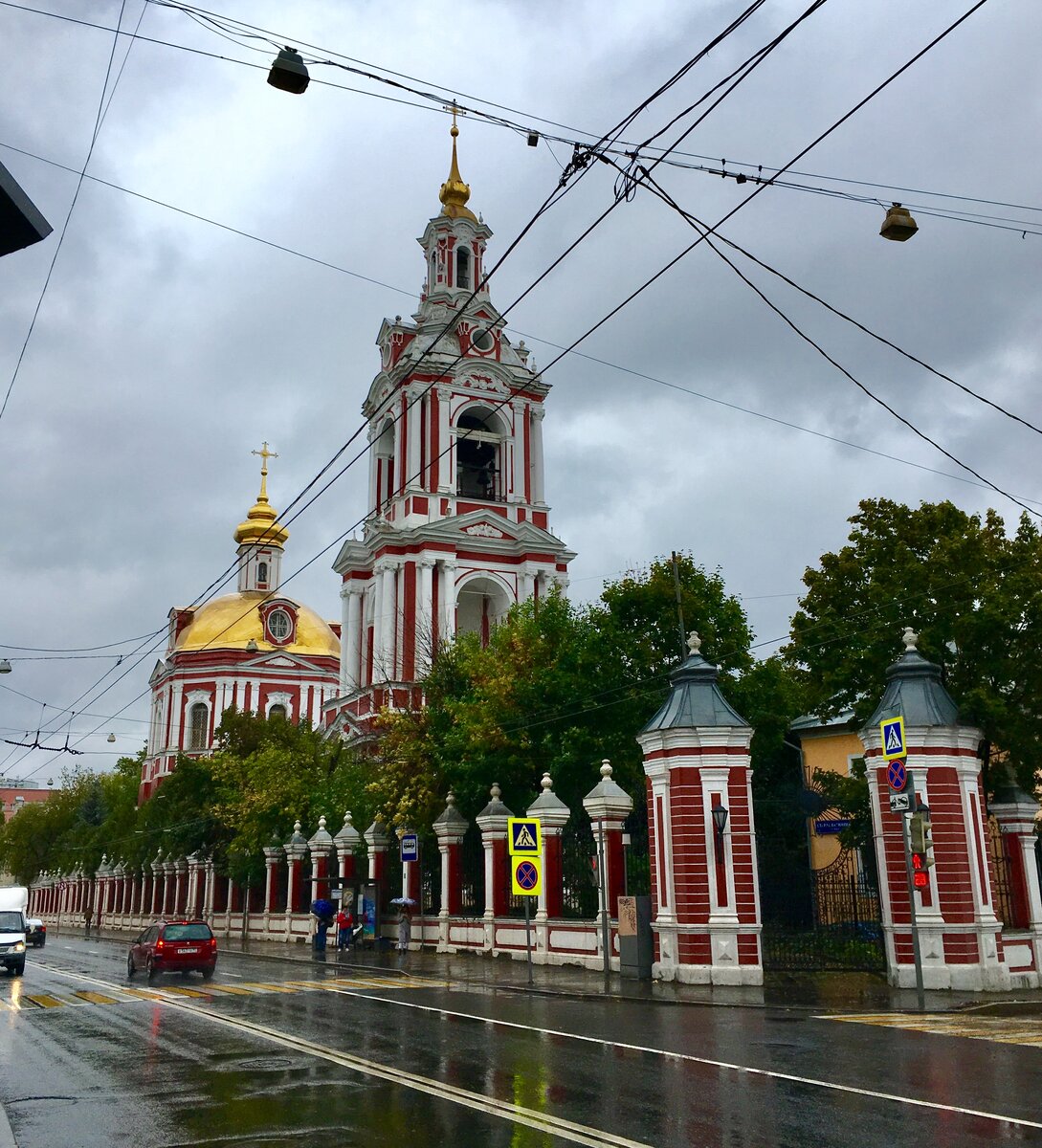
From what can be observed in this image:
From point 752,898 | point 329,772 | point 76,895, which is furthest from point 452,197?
point 76,895

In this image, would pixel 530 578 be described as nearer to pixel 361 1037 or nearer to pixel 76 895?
pixel 361 1037

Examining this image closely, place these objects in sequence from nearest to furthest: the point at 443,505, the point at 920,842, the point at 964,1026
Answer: the point at 964,1026 < the point at 920,842 < the point at 443,505

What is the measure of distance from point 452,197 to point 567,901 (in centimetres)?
4190

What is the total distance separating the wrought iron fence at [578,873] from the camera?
2652cm

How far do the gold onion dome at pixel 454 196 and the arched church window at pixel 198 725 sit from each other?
36591 mm

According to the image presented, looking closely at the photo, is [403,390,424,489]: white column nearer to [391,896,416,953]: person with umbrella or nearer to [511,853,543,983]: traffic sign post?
[391,896,416,953]: person with umbrella

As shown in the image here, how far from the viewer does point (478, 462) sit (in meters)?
54.5

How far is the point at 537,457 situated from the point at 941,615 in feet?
107

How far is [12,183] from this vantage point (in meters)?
3.95

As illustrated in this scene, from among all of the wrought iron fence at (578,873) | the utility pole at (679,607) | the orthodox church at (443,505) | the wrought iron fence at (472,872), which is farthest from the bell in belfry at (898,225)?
the orthodox church at (443,505)

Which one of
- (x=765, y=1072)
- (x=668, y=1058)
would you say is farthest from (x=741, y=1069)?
(x=668, y=1058)

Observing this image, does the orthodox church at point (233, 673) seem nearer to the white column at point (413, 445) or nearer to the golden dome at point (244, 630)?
the golden dome at point (244, 630)

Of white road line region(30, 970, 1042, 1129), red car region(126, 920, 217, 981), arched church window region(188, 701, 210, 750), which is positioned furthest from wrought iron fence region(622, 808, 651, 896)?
arched church window region(188, 701, 210, 750)

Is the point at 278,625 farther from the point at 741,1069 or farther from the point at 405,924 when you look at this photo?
the point at 741,1069
